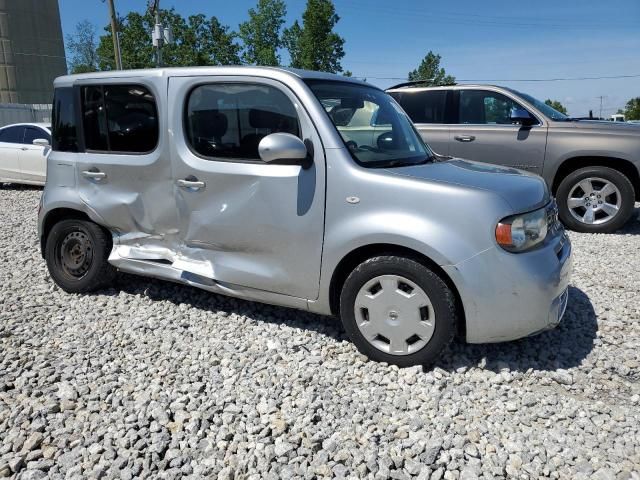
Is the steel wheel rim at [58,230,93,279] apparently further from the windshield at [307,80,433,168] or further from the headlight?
the headlight

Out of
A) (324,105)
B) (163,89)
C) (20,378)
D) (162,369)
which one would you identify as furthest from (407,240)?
(20,378)

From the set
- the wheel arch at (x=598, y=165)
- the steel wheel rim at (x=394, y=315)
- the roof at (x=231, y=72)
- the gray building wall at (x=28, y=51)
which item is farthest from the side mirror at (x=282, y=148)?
the gray building wall at (x=28, y=51)

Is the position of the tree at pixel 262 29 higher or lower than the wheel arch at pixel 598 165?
higher

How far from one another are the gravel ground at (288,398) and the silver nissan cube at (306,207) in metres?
0.32

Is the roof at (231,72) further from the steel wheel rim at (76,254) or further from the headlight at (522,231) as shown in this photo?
the headlight at (522,231)

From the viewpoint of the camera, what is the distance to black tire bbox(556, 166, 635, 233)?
248 inches

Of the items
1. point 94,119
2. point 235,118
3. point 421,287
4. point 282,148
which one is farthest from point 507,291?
point 94,119

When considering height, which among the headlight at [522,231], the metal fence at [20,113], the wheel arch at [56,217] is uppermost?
the metal fence at [20,113]

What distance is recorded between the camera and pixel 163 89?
3.61m

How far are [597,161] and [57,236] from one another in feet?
20.9

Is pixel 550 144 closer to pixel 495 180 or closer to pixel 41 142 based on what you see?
pixel 495 180

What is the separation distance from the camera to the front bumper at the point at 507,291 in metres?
2.75

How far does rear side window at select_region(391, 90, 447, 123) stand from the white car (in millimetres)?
7284

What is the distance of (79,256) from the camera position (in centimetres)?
431
